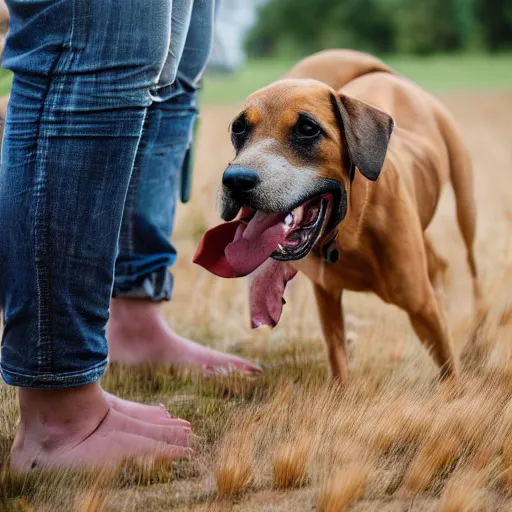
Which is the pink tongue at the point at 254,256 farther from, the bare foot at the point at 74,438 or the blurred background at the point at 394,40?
the blurred background at the point at 394,40

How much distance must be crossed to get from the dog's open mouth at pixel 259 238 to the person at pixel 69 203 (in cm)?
28

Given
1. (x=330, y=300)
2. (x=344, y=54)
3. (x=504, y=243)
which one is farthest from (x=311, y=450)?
(x=504, y=243)

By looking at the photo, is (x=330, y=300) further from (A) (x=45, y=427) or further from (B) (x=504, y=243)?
(B) (x=504, y=243)

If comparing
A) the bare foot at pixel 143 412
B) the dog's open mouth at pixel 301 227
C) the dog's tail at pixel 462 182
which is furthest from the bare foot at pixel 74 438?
the dog's tail at pixel 462 182

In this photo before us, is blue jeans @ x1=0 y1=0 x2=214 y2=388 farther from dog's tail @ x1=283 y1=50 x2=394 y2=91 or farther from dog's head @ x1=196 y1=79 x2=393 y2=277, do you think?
dog's tail @ x1=283 y1=50 x2=394 y2=91

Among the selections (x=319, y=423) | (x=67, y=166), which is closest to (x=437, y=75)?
(x=319, y=423)

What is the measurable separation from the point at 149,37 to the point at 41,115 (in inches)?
11.5

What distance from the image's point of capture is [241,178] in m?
1.97

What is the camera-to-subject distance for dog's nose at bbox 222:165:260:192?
1.97 m

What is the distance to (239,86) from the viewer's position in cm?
1848

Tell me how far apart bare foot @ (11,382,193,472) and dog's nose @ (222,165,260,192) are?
1.91 ft

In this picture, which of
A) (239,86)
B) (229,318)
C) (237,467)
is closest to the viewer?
(237,467)

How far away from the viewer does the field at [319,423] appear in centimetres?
176

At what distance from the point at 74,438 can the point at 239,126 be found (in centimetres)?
89
